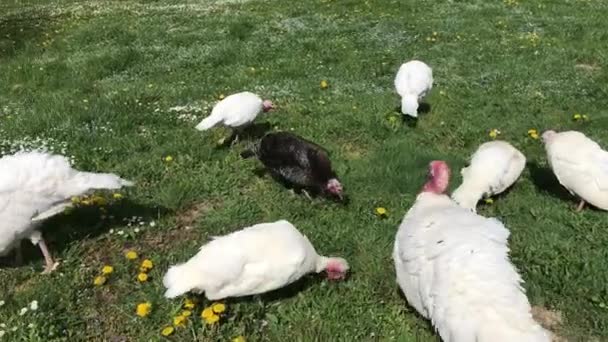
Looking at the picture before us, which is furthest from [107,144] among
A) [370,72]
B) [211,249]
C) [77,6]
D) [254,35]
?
[77,6]

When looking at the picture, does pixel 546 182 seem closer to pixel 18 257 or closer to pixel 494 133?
pixel 494 133

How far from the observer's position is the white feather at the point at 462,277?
3801 mm

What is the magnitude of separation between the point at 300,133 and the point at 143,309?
4.26 meters

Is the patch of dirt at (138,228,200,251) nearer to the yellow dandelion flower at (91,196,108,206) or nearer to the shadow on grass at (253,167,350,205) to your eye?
the yellow dandelion flower at (91,196,108,206)

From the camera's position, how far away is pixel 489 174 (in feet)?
21.3

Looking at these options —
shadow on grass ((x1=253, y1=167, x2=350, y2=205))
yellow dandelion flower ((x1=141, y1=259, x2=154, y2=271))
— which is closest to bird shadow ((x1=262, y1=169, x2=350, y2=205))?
shadow on grass ((x1=253, y1=167, x2=350, y2=205))

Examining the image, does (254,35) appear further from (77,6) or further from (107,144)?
(77,6)

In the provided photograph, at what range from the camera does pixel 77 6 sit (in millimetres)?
20078

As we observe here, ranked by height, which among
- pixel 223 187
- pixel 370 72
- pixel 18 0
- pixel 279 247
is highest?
pixel 279 247

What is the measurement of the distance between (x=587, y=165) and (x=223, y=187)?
12.7ft

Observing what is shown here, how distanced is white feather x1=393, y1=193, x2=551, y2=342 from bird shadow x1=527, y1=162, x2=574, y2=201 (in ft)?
7.70

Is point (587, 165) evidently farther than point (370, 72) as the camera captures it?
No

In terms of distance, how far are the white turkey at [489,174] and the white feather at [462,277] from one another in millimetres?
1277

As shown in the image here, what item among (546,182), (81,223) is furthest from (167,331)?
(546,182)
